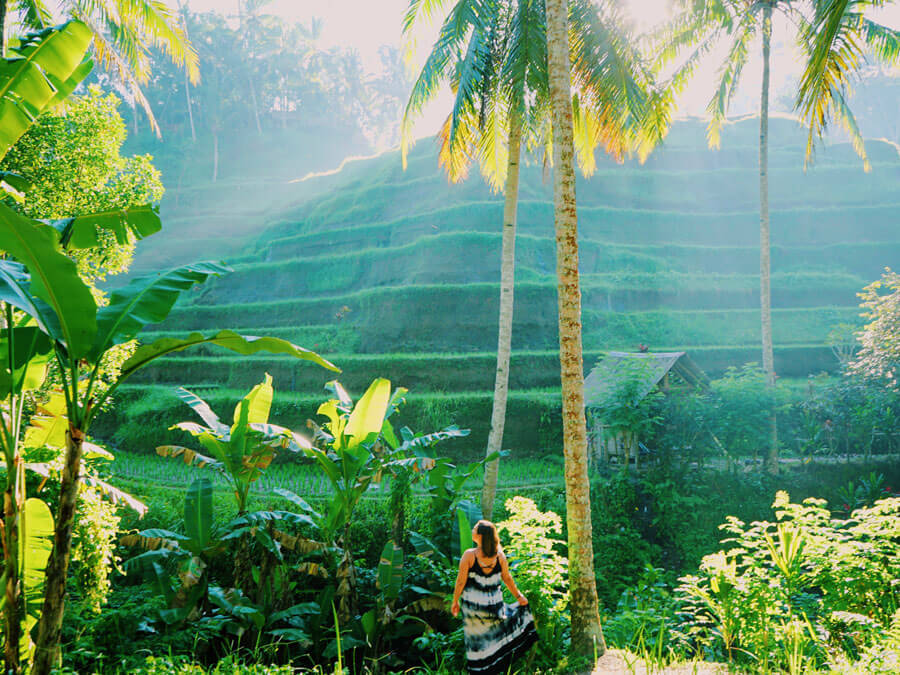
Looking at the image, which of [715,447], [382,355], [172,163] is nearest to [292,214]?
[382,355]

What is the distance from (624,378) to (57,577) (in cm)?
846

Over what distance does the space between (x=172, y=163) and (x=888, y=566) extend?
4139cm

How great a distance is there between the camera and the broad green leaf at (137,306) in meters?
3.01

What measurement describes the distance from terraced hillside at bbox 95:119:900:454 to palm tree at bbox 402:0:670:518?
6333 mm

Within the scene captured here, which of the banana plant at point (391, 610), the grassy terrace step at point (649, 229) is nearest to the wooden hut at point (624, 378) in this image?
the banana plant at point (391, 610)

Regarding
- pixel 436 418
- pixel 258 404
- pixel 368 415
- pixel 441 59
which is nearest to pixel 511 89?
pixel 441 59

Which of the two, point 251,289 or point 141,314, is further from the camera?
point 251,289

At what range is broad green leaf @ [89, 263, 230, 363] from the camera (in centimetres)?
301

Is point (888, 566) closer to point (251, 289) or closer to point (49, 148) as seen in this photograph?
point (49, 148)

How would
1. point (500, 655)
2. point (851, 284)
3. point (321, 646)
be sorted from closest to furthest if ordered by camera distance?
point (500, 655)
point (321, 646)
point (851, 284)

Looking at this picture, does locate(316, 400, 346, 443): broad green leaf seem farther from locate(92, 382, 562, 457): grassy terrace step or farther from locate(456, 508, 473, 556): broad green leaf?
locate(92, 382, 562, 457): grassy terrace step

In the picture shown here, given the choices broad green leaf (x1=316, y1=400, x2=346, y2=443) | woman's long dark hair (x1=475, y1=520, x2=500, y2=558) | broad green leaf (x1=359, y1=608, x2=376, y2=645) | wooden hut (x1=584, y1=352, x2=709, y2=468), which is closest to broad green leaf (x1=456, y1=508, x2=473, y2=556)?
broad green leaf (x1=359, y1=608, x2=376, y2=645)

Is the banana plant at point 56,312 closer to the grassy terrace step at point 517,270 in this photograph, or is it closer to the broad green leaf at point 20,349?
the broad green leaf at point 20,349

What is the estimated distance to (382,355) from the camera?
1559cm
